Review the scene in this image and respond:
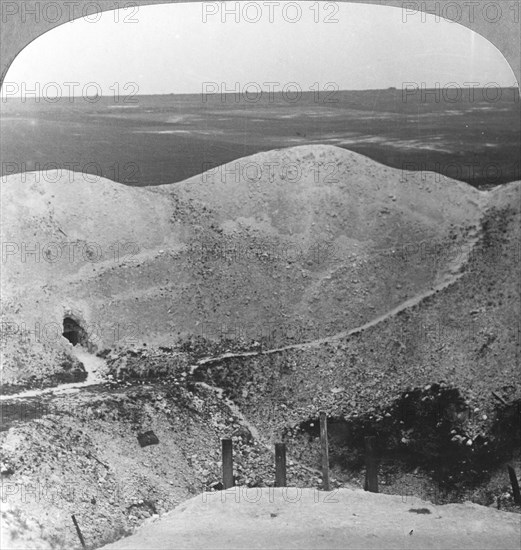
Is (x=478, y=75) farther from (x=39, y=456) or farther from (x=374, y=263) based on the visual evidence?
(x=39, y=456)

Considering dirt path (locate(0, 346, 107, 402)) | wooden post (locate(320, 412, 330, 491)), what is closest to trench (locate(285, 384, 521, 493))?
wooden post (locate(320, 412, 330, 491))

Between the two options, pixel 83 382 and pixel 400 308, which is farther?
pixel 400 308

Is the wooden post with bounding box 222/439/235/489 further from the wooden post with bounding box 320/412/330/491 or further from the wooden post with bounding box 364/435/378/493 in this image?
the wooden post with bounding box 364/435/378/493

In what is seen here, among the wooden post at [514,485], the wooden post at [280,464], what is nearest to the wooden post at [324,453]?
the wooden post at [280,464]

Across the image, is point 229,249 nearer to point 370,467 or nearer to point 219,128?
point 219,128

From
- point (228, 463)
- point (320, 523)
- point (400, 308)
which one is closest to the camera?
point (320, 523)

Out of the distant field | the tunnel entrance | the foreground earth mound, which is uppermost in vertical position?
the distant field

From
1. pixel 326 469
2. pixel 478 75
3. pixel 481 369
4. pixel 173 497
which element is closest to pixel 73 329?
pixel 173 497

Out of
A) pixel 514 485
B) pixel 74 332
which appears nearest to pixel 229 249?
pixel 74 332
